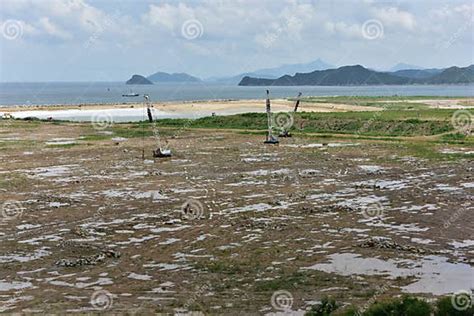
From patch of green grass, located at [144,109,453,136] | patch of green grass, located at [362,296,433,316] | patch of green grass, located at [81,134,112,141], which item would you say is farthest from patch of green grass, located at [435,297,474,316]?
patch of green grass, located at [81,134,112,141]

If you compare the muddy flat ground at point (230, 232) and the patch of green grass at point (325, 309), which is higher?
the patch of green grass at point (325, 309)

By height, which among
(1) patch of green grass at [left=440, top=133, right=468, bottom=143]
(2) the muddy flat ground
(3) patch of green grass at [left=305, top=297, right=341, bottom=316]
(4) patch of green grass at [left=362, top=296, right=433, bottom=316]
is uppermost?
(4) patch of green grass at [left=362, top=296, right=433, bottom=316]

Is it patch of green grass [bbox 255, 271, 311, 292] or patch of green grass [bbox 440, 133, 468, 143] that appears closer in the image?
patch of green grass [bbox 255, 271, 311, 292]

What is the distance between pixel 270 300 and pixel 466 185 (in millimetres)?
20240

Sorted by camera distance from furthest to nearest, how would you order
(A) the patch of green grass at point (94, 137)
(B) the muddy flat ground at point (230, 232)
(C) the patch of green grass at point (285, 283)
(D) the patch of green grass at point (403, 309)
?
(A) the patch of green grass at point (94, 137)
(C) the patch of green grass at point (285, 283)
(B) the muddy flat ground at point (230, 232)
(D) the patch of green grass at point (403, 309)

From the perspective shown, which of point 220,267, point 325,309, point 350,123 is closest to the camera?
point 325,309

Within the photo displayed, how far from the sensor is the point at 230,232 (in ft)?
69.6

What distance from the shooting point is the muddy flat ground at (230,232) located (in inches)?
583

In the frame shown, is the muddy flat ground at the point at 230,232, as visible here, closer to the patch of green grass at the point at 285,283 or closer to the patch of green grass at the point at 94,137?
the patch of green grass at the point at 285,283

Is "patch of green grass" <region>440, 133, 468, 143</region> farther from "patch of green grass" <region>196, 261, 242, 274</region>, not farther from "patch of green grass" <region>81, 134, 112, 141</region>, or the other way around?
"patch of green grass" <region>196, 261, 242, 274</region>

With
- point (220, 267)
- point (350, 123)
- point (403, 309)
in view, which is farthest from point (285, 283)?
point (350, 123)

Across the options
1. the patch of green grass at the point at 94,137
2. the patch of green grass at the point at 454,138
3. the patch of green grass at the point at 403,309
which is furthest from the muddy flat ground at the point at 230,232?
the patch of green grass at the point at 94,137

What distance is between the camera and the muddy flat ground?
14.8 metres

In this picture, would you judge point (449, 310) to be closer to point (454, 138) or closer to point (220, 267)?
point (220, 267)
